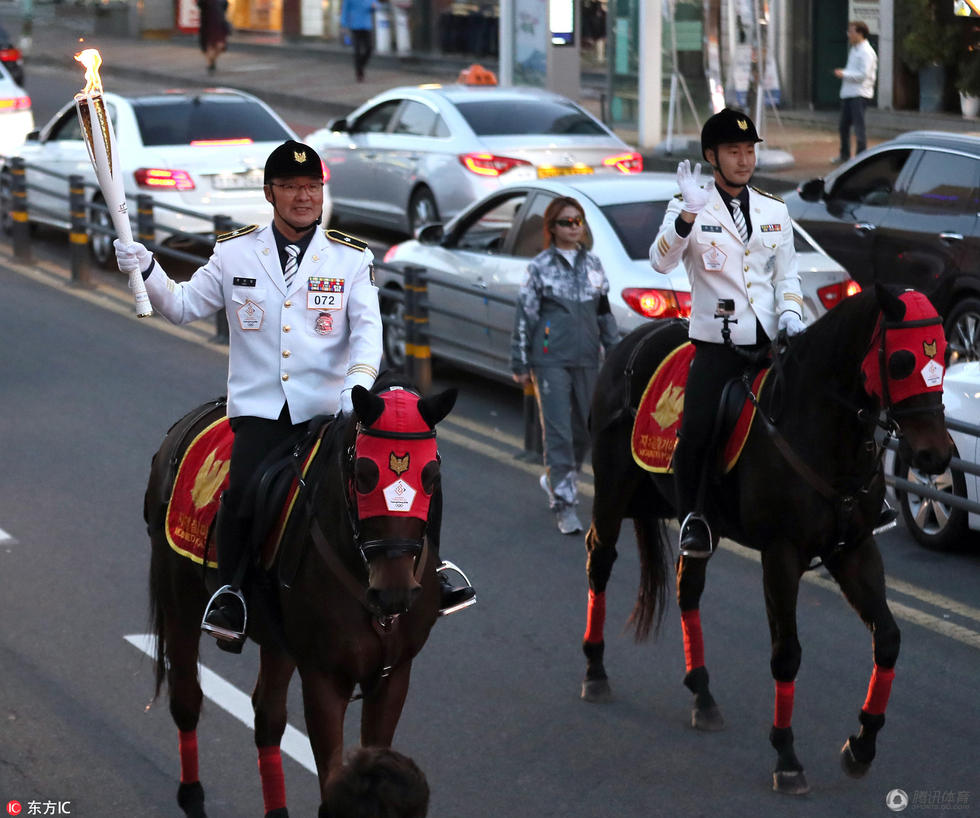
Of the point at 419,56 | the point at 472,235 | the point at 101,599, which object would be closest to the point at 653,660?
the point at 101,599

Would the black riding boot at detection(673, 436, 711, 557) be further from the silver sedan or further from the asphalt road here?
the silver sedan

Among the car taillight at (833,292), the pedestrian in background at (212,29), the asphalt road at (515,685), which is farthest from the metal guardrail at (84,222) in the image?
the pedestrian in background at (212,29)

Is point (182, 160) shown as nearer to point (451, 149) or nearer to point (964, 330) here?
point (451, 149)

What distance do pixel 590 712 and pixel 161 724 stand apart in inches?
77.9

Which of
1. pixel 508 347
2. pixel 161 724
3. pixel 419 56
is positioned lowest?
pixel 161 724

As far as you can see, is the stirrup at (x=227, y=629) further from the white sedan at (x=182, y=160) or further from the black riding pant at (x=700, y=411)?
the white sedan at (x=182, y=160)

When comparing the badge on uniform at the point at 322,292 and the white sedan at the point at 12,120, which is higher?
the white sedan at the point at 12,120

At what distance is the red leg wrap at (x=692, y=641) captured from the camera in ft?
24.7

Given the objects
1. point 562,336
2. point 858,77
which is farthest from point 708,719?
point 858,77

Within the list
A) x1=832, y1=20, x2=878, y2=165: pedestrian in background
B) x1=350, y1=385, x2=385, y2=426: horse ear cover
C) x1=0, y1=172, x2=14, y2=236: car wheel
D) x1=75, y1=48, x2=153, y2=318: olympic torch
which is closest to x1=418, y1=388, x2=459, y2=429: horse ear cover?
x1=350, y1=385, x2=385, y2=426: horse ear cover

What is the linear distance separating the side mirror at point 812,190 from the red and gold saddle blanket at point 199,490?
9.27m

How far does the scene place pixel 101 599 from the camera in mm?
9203

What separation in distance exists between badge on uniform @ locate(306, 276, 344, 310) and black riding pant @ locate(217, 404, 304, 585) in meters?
0.40

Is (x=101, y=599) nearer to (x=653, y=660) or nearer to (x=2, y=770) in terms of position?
(x=2, y=770)
